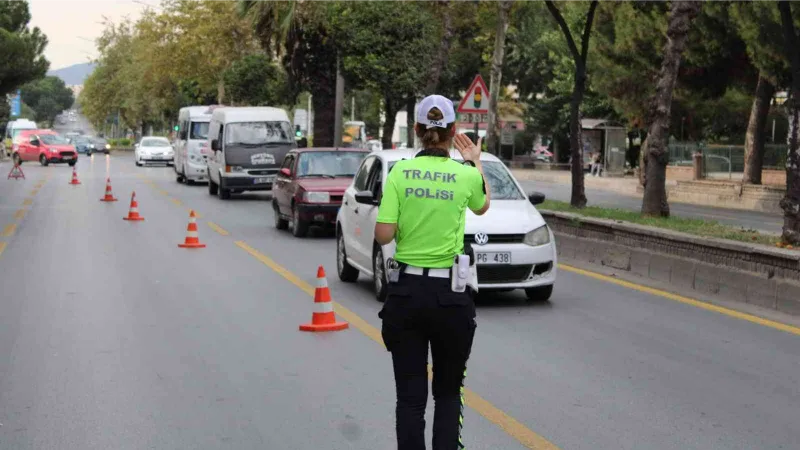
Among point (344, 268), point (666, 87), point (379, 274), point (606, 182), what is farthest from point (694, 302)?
point (606, 182)

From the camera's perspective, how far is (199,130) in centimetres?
4244

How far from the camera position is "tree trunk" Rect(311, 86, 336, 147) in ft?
132

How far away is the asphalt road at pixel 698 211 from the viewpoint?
2852 cm

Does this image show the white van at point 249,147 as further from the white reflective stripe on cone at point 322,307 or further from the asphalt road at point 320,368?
the white reflective stripe on cone at point 322,307

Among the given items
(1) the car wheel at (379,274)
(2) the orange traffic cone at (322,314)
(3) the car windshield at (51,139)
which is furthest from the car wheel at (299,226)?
(3) the car windshield at (51,139)

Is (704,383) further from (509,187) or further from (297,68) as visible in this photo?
(297,68)

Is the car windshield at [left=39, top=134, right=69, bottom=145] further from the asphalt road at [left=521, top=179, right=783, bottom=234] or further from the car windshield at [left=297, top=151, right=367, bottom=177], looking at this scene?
the car windshield at [left=297, top=151, right=367, bottom=177]

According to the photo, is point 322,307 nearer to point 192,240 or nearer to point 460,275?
point 460,275

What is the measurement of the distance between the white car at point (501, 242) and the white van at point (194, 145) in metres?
28.1

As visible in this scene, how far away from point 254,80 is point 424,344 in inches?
2117

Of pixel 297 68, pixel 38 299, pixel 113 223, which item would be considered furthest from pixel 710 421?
pixel 297 68

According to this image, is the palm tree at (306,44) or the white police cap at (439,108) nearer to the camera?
the white police cap at (439,108)

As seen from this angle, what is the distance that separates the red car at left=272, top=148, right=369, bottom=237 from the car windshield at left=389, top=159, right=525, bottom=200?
699 centimetres

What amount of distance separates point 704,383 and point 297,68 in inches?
1255
